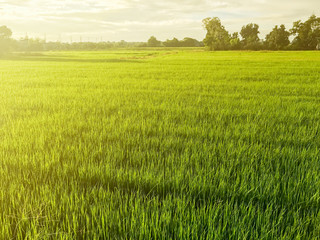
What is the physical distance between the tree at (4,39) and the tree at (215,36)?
41.0 meters

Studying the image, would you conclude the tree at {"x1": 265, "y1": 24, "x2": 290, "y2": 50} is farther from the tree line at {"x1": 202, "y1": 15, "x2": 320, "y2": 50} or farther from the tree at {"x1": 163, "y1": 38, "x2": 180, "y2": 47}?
the tree at {"x1": 163, "y1": 38, "x2": 180, "y2": 47}

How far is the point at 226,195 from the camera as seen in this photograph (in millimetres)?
2117

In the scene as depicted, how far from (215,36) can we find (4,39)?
149 ft

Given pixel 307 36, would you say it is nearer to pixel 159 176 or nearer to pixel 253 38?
pixel 253 38

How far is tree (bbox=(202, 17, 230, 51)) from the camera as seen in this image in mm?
58438

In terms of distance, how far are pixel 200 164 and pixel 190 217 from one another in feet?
3.40

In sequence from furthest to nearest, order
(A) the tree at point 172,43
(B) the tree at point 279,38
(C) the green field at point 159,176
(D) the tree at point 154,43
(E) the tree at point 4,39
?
(D) the tree at point 154,43 → (A) the tree at point 172,43 → (B) the tree at point 279,38 → (E) the tree at point 4,39 → (C) the green field at point 159,176

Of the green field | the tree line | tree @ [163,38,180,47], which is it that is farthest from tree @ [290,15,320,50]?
the green field

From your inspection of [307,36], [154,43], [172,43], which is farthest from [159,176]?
[154,43]

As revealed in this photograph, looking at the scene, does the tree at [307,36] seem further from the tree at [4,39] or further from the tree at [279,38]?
the tree at [4,39]

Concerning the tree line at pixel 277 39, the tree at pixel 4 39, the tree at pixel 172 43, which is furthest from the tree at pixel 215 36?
the tree at pixel 4 39

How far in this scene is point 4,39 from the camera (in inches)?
2035

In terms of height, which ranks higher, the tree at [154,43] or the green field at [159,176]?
the tree at [154,43]

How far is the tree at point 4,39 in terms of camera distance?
4933 cm
